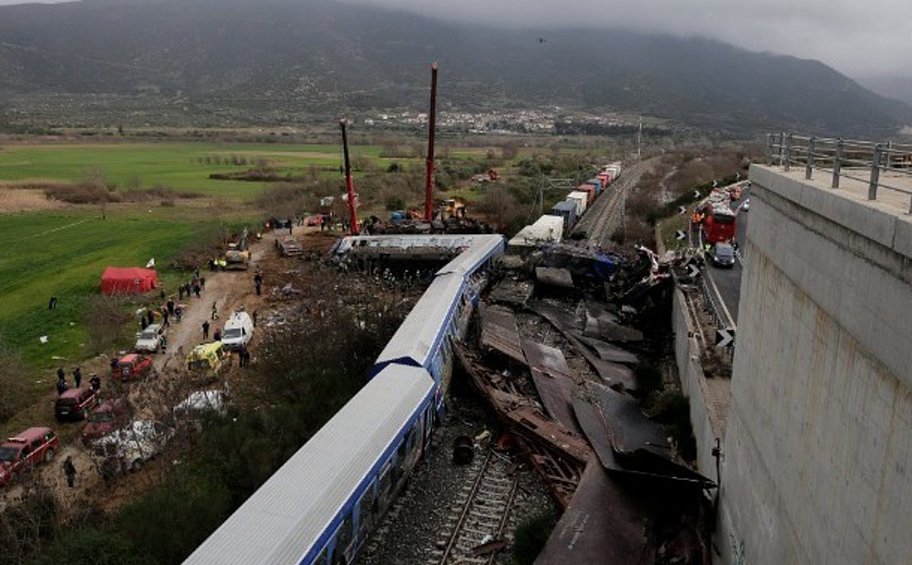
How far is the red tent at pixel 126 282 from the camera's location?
36906 mm

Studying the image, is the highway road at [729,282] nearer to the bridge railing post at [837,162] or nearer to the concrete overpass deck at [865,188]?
the concrete overpass deck at [865,188]

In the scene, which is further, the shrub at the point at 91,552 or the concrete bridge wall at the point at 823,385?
the shrub at the point at 91,552

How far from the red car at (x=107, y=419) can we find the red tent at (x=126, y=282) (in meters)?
18.0

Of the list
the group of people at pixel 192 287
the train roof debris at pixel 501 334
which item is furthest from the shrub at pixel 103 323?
the train roof debris at pixel 501 334

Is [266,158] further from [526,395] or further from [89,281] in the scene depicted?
[526,395]

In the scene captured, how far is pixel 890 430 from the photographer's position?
6070 mm

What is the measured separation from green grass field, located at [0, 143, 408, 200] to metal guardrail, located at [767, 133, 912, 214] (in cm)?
6543

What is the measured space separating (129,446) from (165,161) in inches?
3647

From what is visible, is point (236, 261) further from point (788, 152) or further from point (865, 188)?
point (865, 188)

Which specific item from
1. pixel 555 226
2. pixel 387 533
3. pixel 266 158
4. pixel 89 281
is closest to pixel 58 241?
pixel 89 281

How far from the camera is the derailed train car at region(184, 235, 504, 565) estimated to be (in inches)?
427

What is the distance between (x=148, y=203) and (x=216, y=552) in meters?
65.6

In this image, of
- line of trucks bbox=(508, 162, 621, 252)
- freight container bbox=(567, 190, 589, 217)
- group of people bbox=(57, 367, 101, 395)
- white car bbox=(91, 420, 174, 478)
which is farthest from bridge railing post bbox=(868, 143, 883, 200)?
freight container bbox=(567, 190, 589, 217)

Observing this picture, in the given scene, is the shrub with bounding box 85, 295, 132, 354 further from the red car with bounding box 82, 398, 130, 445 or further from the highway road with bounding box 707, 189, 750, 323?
the highway road with bounding box 707, 189, 750, 323
